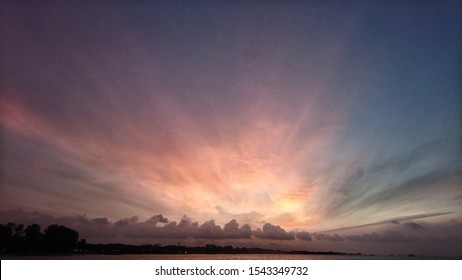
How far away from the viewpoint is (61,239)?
17297 mm

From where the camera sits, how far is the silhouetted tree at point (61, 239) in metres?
16.0

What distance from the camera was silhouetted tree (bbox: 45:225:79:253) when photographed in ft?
52.5

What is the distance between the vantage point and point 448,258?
9742 millimetres
